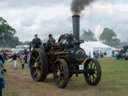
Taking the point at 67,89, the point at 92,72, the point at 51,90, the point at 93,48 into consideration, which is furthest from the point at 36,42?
the point at 93,48

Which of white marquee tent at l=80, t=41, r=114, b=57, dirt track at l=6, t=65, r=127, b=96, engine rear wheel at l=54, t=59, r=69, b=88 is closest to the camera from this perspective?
dirt track at l=6, t=65, r=127, b=96

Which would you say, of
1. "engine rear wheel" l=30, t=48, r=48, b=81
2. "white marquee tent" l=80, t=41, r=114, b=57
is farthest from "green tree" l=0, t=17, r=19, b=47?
"engine rear wheel" l=30, t=48, r=48, b=81

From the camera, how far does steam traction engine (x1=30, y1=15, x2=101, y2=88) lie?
14.4 metres

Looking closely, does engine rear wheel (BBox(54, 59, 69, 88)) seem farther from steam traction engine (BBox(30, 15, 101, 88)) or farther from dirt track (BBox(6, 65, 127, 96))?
dirt track (BBox(6, 65, 127, 96))

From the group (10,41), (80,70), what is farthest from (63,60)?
(10,41)

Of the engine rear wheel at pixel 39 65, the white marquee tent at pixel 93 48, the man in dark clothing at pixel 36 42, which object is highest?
the man in dark clothing at pixel 36 42

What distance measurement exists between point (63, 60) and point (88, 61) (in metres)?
1.07

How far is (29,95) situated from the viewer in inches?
500

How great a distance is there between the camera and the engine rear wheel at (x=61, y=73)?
13.9 m

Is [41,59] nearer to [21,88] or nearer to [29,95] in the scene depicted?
[21,88]

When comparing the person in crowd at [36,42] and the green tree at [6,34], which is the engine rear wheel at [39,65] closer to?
the person in crowd at [36,42]

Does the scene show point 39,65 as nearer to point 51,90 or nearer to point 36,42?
point 36,42

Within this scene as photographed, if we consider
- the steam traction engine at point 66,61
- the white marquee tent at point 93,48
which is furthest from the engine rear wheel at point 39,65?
the white marquee tent at point 93,48

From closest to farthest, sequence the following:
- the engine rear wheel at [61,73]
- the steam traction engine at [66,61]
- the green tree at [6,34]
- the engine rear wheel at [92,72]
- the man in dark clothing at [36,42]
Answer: the engine rear wheel at [61,73] < the steam traction engine at [66,61] < the engine rear wheel at [92,72] < the man in dark clothing at [36,42] < the green tree at [6,34]
